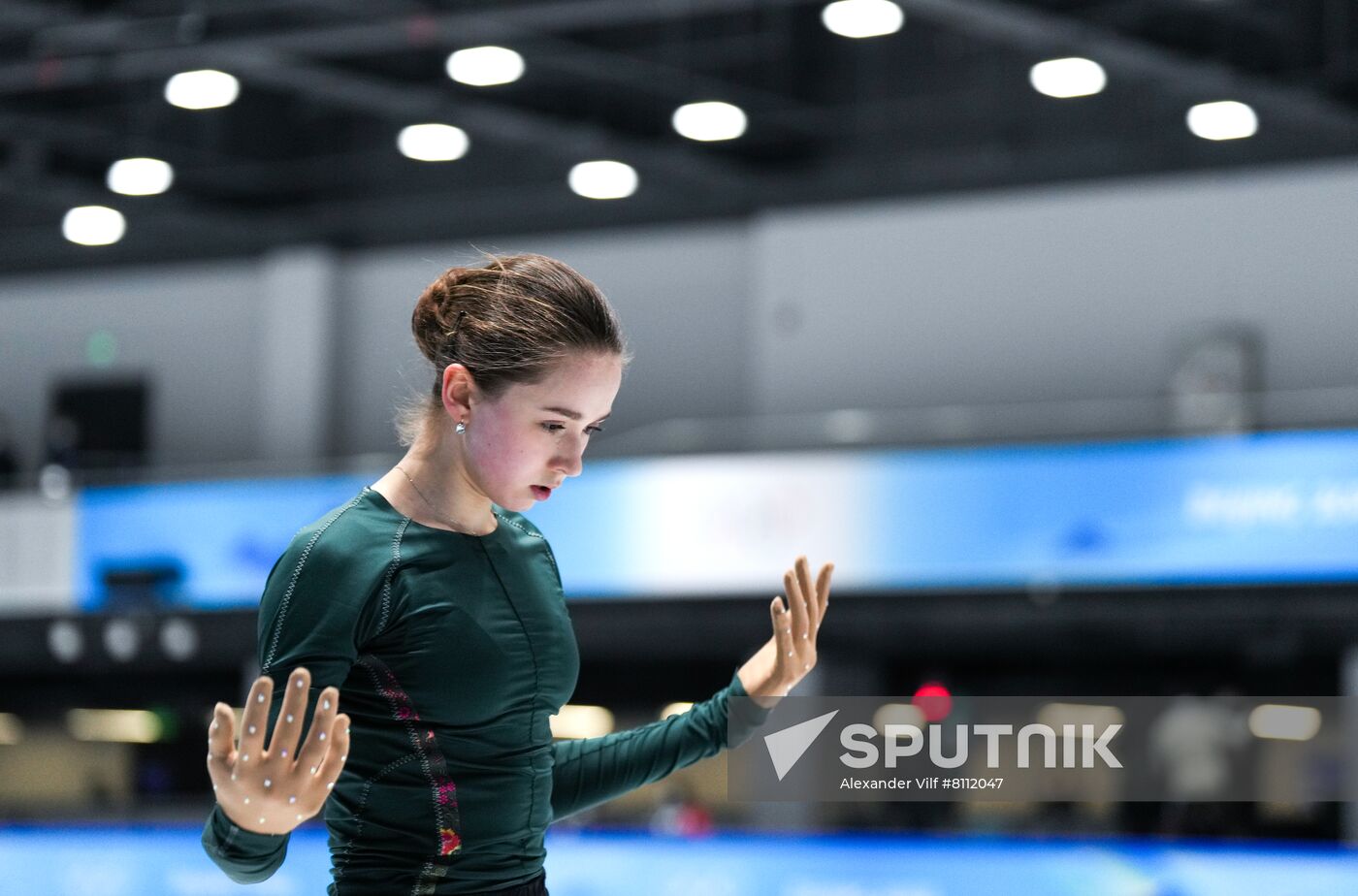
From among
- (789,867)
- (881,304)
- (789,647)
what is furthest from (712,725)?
(881,304)

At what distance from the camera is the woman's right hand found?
185 cm

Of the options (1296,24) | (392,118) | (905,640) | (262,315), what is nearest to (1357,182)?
(1296,24)

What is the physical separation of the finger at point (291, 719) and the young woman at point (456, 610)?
3 centimetres

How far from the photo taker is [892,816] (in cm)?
1476

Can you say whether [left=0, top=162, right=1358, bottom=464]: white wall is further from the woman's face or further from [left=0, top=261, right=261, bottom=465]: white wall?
the woman's face

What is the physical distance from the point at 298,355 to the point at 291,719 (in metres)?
18.6

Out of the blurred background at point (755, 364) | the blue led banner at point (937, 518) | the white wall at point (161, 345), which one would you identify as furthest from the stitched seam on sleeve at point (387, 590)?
the white wall at point (161, 345)

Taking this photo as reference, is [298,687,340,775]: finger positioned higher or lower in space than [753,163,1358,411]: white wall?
lower

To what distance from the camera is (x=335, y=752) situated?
6.22 ft

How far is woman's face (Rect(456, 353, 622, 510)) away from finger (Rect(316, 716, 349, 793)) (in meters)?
0.37

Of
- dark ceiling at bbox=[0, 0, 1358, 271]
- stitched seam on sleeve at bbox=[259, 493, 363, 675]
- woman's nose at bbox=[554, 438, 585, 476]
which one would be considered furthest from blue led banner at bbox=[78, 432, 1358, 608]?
stitched seam on sleeve at bbox=[259, 493, 363, 675]

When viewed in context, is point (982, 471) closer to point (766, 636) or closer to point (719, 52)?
point (766, 636)

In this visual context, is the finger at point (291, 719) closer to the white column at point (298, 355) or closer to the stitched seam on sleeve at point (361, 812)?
the stitched seam on sleeve at point (361, 812)

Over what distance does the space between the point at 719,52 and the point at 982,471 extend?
13.6ft
